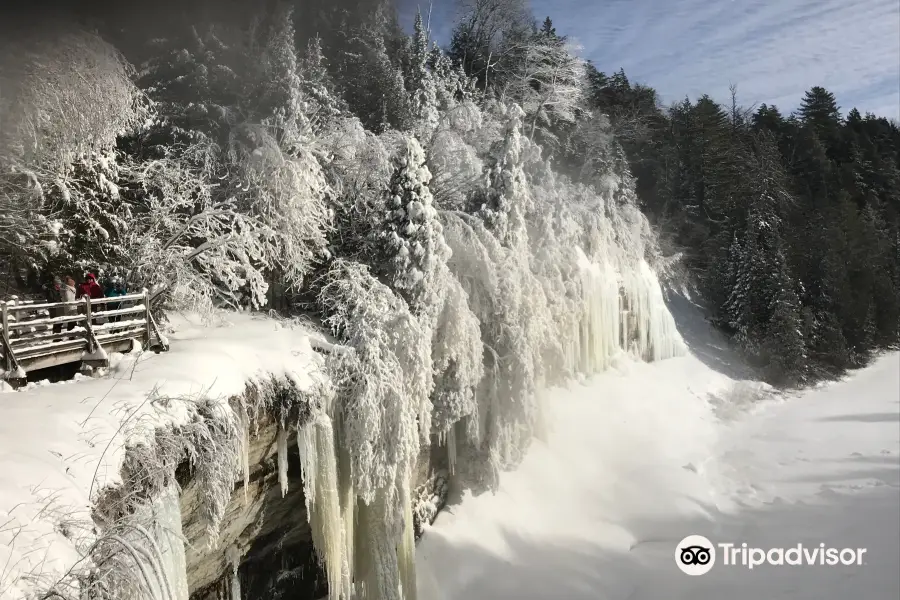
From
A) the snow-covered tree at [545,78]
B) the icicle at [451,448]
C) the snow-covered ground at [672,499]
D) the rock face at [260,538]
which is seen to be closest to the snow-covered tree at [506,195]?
the icicle at [451,448]

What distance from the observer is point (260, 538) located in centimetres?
914

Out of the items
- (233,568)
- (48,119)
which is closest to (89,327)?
(48,119)

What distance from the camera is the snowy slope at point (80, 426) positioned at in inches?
156

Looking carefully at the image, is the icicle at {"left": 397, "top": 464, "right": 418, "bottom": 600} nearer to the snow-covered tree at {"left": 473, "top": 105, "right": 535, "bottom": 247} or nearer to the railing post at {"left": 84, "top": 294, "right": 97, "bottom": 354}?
the railing post at {"left": 84, "top": 294, "right": 97, "bottom": 354}

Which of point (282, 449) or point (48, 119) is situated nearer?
point (48, 119)

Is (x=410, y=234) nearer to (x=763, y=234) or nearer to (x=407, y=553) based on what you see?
(x=407, y=553)

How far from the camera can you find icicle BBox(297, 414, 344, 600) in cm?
859

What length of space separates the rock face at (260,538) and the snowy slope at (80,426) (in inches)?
37.7

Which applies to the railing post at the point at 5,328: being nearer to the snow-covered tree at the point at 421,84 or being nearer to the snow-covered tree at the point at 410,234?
the snow-covered tree at the point at 410,234

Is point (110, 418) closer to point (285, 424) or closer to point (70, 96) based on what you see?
point (285, 424)

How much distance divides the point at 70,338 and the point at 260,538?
4.32 m

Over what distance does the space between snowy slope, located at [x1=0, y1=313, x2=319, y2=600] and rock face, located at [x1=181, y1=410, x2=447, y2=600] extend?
96 cm

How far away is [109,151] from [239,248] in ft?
9.54

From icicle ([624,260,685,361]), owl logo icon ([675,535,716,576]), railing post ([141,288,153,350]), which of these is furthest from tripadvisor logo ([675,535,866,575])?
railing post ([141,288,153,350])
